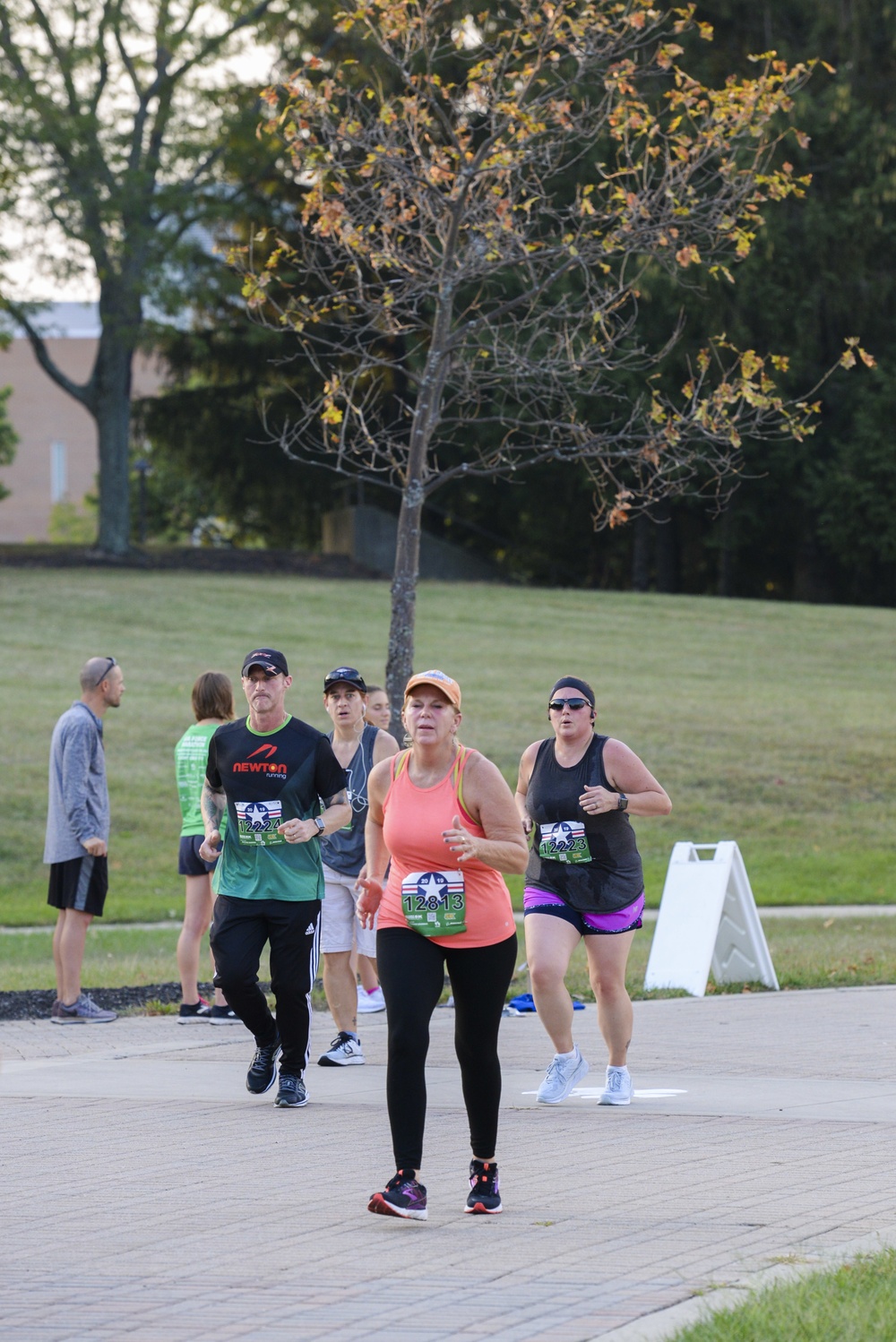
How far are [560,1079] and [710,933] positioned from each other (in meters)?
3.53

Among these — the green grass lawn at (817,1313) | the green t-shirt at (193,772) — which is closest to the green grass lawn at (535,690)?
the green t-shirt at (193,772)

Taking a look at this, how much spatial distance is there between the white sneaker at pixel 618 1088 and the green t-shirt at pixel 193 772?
319 cm

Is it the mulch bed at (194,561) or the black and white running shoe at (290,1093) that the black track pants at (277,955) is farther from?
the mulch bed at (194,561)

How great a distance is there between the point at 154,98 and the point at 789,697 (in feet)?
72.3

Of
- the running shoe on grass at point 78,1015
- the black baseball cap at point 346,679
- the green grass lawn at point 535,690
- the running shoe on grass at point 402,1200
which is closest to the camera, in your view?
the running shoe on grass at point 402,1200

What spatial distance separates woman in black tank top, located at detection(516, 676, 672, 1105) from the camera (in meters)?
7.57

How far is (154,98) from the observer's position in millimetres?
39094

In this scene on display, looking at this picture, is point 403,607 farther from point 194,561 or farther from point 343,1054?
point 194,561

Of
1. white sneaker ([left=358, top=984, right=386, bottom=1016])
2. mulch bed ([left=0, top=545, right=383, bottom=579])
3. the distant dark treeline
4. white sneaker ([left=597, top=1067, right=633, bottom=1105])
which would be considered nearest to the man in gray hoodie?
white sneaker ([left=358, top=984, right=386, bottom=1016])

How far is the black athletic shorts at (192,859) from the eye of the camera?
9.95 m

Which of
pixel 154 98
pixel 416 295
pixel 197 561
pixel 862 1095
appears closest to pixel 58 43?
pixel 154 98

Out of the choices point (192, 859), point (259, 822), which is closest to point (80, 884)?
point (192, 859)

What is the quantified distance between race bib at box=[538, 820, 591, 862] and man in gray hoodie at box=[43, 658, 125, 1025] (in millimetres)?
3201

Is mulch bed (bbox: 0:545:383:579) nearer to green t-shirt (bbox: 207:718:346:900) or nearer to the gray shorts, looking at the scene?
the gray shorts
